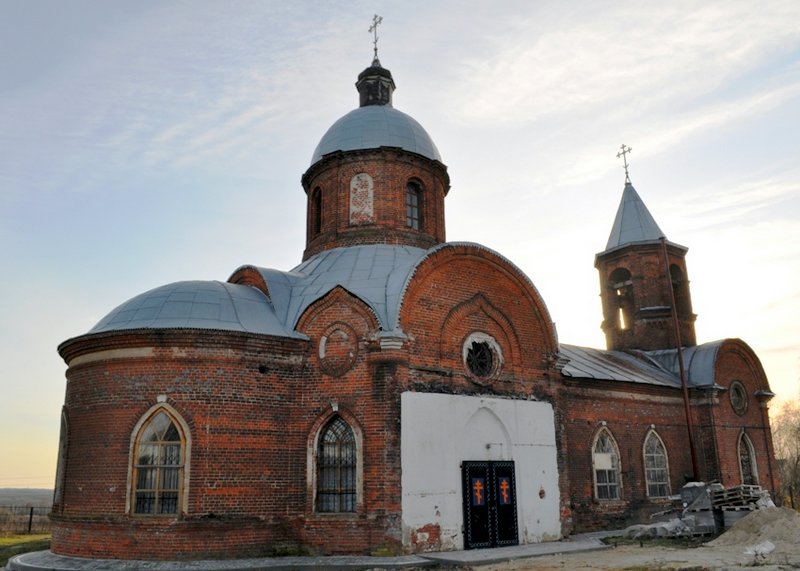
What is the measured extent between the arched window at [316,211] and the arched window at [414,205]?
2412 mm

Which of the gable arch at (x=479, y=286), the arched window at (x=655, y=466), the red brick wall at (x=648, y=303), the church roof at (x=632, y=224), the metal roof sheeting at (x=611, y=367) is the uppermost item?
the church roof at (x=632, y=224)

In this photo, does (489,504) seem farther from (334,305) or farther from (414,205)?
(414,205)

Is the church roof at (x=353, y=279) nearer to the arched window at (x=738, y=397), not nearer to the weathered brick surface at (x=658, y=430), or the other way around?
the weathered brick surface at (x=658, y=430)

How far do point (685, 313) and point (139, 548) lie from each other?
64.4 ft

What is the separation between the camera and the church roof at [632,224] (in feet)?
79.0

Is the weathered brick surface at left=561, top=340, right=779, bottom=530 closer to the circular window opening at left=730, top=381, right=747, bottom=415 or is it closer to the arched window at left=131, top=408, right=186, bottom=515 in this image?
the circular window opening at left=730, top=381, right=747, bottom=415

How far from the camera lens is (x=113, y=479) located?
38.9 ft

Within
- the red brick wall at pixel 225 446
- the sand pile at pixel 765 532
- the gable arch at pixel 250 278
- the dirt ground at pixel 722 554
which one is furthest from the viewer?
the gable arch at pixel 250 278

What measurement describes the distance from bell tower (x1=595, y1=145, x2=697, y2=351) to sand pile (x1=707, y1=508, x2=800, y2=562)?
9.80 meters

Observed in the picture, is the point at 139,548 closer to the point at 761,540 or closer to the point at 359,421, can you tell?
the point at 359,421

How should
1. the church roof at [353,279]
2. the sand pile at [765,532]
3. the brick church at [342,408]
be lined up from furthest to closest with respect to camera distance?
the church roof at [353,279] → the sand pile at [765,532] → the brick church at [342,408]

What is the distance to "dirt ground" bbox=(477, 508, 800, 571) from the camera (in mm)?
10844

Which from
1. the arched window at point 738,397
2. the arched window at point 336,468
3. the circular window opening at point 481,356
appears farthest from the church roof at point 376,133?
the arched window at point 738,397

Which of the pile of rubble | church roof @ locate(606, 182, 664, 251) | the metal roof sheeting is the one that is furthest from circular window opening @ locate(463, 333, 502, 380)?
church roof @ locate(606, 182, 664, 251)
